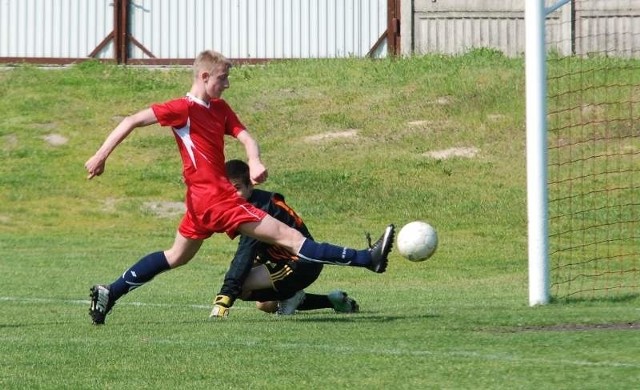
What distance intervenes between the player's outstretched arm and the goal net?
6.11 metres

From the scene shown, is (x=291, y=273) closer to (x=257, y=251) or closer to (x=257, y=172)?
(x=257, y=251)

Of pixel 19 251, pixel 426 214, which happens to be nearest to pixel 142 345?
pixel 19 251

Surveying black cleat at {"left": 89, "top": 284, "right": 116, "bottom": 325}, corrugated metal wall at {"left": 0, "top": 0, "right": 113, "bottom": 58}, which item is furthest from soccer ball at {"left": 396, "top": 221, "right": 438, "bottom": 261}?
corrugated metal wall at {"left": 0, "top": 0, "right": 113, "bottom": 58}

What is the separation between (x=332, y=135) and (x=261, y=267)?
46.2 feet

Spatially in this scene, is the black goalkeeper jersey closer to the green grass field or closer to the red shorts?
the green grass field

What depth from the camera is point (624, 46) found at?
83.6 ft

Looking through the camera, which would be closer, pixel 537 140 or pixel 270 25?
pixel 537 140

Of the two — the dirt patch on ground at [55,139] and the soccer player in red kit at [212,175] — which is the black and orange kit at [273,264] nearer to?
the soccer player in red kit at [212,175]

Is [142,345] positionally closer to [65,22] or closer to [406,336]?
[406,336]

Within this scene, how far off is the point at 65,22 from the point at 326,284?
13.6 metres

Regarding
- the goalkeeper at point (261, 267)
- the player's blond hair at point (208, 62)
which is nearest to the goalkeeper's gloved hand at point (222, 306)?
the goalkeeper at point (261, 267)

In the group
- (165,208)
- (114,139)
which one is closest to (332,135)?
(165,208)

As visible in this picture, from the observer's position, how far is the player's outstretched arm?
9.77 metres

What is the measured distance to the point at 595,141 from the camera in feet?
73.4
